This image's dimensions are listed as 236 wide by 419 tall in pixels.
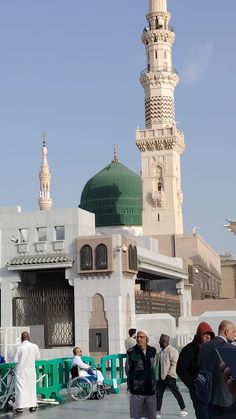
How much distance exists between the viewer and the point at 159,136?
171 ft

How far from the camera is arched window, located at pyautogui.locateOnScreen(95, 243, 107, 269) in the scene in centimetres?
2372

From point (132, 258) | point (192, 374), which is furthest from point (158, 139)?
point (192, 374)

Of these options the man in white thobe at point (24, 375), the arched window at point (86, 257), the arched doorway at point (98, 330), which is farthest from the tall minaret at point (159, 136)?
the man in white thobe at point (24, 375)

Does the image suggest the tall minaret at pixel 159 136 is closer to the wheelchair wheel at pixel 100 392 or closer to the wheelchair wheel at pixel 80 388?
the wheelchair wheel at pixel 100 392

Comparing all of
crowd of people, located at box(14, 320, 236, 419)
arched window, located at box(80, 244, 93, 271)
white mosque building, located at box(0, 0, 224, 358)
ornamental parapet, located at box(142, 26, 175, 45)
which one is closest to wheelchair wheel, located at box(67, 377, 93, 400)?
crowd of people, located at box(14, 320, 236, 419)

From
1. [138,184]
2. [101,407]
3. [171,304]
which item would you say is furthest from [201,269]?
[101,407]

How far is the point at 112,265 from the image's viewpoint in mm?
23781

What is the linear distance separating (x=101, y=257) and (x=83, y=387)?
1089cm

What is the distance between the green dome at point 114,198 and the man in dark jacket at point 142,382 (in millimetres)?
44364

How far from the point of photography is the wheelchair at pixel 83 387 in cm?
1288

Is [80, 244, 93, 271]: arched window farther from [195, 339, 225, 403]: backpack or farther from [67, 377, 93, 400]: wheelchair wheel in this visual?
[195, 339, 225, 403]: backpack

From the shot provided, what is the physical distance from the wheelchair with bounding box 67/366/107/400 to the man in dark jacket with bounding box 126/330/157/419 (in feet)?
16.4

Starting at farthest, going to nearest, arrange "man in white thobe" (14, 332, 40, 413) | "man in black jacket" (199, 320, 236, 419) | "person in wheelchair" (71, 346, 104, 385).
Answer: "person in wheelchair" (71, 346, 104, 385) < "man in white thobe" (14, 332, 40, 413) < "man in black jacket" (199, 320, 236, 419)

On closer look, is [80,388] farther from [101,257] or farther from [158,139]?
[158,139]
